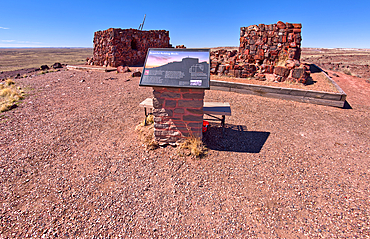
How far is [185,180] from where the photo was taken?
299 centimetres

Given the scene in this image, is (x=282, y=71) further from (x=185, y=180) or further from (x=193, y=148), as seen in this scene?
(x=185, y=180)

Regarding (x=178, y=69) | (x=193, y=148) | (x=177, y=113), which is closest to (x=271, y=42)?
(x=178, y=69)

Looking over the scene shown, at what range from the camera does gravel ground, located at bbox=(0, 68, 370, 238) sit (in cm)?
224

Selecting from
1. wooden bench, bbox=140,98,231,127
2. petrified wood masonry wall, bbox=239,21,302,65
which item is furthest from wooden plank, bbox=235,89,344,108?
wooden bench, bbox=140,98,231,127

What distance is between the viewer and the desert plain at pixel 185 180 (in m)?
2.24

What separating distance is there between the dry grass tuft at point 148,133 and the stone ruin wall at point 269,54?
6835 millimetres

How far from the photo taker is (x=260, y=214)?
7.86 ft

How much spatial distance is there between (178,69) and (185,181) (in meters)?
1.98

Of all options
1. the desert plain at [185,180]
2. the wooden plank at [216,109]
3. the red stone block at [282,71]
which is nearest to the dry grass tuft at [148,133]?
the desert plain at [185,180]

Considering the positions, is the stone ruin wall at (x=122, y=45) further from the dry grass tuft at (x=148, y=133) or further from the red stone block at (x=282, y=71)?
the dry grass tuft at (x=148, y=133)

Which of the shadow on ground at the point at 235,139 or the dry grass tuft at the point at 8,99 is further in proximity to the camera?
the dry grass tuft at the point at 8,99

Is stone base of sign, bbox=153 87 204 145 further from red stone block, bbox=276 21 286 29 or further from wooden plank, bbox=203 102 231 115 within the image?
red stone block, bbox=276 21 286 29

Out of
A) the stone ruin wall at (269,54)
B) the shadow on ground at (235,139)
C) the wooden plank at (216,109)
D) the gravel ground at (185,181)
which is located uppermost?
the stone ruin wall at (269,54)

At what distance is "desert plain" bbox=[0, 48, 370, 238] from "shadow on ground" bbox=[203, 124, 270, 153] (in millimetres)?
24
